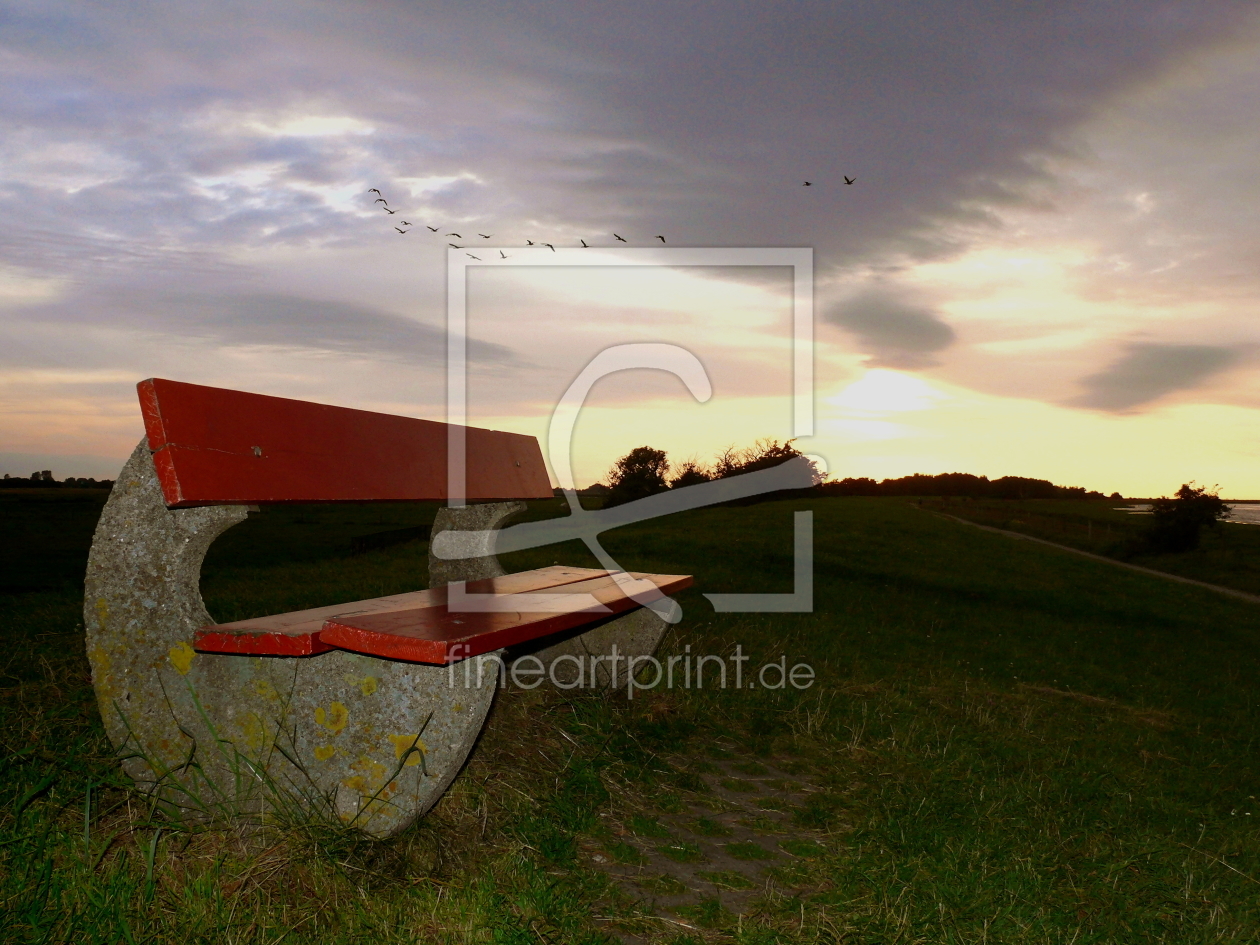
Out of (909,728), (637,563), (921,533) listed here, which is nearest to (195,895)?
(909,728)

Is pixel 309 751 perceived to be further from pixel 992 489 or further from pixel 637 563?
pixel 992 489

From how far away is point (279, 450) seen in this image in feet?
9.77

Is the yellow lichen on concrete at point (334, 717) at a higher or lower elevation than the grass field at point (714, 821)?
higher

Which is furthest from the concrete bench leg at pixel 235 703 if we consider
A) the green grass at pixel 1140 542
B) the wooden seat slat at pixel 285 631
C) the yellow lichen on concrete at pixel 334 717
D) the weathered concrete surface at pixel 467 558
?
the green grass at pixel 1140 542

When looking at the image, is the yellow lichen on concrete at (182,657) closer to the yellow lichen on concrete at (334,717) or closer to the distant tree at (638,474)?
the yellow lichen on concrete at (334,717)

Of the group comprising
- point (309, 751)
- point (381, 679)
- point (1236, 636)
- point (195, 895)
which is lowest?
point (1236, 636)

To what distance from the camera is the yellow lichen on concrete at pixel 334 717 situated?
280 cm

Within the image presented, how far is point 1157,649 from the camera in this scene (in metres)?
10.8

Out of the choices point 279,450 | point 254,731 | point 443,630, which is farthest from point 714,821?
point 279,450

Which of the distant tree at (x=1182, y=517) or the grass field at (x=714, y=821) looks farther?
the distant tree at (x=1182, y=517)

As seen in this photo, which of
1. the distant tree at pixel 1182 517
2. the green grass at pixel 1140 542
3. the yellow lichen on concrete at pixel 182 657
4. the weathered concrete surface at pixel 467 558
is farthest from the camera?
the distant tree at pixel 1182 517

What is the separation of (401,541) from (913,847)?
11835mm

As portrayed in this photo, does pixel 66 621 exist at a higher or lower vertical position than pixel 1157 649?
higher

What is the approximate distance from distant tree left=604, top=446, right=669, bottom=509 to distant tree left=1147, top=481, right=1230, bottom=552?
1863 centimetres
